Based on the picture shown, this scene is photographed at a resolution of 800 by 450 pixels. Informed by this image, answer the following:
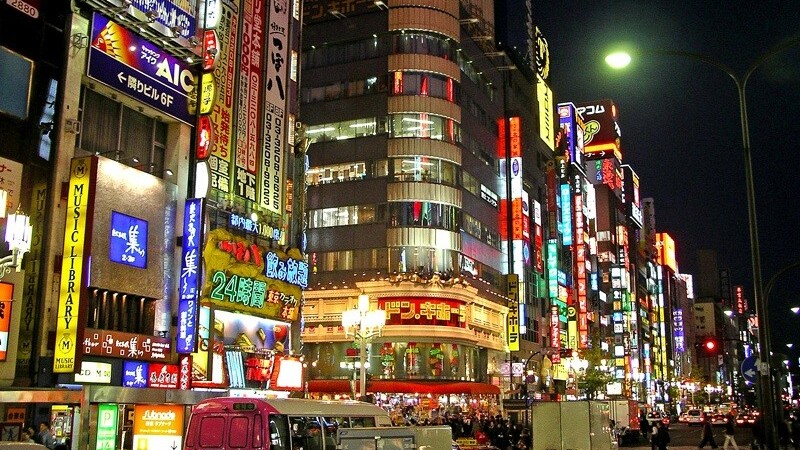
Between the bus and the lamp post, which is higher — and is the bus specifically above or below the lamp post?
below

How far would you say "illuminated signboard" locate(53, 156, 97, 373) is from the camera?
80.9 feet

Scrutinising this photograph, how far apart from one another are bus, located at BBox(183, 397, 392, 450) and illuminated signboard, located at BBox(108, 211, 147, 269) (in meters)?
11.5

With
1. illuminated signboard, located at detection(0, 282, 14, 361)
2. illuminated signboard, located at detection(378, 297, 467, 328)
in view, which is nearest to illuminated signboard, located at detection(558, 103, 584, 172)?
illuminated signboard, located at detection(378, 297, 467, 328)

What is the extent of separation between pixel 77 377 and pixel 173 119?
10.2 metres

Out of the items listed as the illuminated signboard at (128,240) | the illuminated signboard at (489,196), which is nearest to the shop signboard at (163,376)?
the illuminated signboard at (128,240)

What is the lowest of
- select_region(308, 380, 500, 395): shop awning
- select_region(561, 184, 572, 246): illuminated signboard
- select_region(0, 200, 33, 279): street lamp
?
select_region(308, 380, 500, 395): shop awning

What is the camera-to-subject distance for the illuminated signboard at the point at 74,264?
24656mm

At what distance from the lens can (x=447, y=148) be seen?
62.7 metres

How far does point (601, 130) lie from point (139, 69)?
421 feet

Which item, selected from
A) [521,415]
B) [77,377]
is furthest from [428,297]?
[77,377]

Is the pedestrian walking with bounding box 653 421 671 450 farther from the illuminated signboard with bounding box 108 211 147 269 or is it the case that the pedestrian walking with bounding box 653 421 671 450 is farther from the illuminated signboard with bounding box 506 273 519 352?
the illuminated signboard with bounding box 506 273 519 352

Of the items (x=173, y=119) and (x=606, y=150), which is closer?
(x=173, y=119)

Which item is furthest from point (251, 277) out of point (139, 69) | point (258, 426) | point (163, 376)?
A: point (258, 426)

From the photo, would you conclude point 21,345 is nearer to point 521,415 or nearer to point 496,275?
point 521,415
